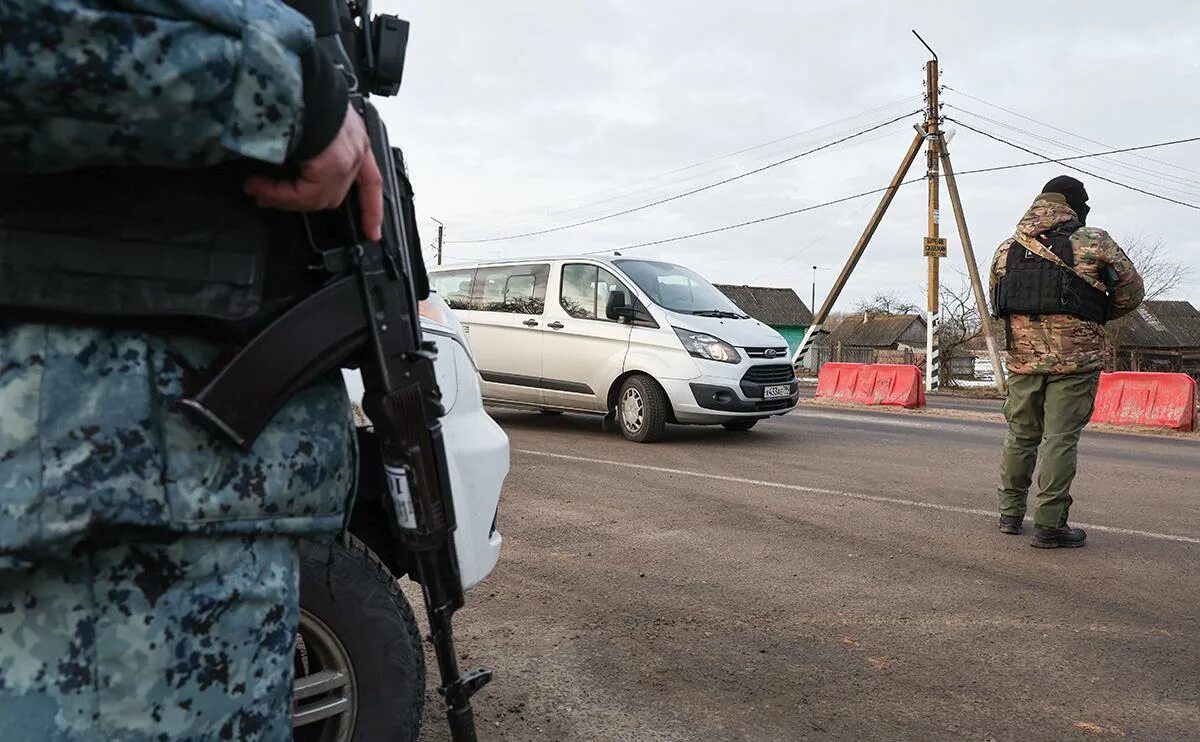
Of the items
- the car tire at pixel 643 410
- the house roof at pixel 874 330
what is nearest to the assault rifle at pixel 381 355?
the car tire at pixel 643 410

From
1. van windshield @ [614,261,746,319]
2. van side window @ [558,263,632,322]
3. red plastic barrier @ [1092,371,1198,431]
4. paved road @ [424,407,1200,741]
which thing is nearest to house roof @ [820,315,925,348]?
red plastic barrier @ [1092,371,1198,431]

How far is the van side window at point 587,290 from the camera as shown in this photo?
905cm

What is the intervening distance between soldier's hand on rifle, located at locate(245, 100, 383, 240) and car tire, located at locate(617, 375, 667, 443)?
7.47 meters

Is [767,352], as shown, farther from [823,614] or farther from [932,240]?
[932,240]

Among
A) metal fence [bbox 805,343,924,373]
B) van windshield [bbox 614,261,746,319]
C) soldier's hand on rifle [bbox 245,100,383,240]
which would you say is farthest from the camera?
metal fence [bbox 805,343,924,373]

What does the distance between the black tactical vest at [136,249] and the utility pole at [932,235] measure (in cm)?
2256

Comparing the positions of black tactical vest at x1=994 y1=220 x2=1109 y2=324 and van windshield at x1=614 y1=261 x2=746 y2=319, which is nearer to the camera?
black tactical vest at x1=994 y1=220 x2=1109 y2=324

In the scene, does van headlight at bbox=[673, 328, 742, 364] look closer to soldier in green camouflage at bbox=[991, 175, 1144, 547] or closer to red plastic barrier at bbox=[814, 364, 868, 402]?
soldier in green camouflage at bbox=[991, 175, 1144, 547]

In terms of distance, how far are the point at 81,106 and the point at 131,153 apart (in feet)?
0.22

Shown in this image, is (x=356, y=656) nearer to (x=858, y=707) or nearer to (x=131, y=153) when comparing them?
(x=131, y=153)

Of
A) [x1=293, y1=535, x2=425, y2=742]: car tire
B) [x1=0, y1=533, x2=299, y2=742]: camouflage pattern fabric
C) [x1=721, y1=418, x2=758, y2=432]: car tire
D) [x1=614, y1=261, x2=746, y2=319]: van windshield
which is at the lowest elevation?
[x1=721, y1=418, x2=758, y2=432]: car tire

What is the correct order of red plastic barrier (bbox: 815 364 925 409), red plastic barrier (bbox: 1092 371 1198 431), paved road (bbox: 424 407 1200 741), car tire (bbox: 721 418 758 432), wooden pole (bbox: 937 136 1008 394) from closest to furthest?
paved road (bbox: 424 407 1200 741)
car tire (bbox: 721 418 758 432)
red plastic barrier (bbox: 1092 371 1198 431)
red plastic barrier (bbox: 815 364 925 409)
wooden pole (bbox: 937 136 1008 394)

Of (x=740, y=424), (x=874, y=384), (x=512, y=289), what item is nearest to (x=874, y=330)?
(x=874, y=384)

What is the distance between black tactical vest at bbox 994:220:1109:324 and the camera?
190 inches
